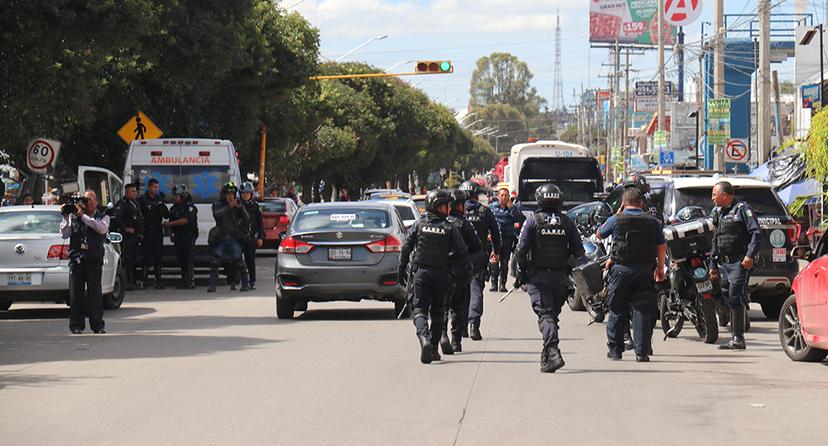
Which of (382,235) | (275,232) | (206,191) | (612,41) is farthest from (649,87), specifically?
(382,235)

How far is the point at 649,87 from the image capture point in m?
114

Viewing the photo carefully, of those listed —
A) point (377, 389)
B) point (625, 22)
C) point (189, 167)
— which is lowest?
point (377, 389)

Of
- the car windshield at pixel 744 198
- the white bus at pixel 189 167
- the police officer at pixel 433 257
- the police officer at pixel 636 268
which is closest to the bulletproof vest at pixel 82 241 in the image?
the police officer at pixel 433 257

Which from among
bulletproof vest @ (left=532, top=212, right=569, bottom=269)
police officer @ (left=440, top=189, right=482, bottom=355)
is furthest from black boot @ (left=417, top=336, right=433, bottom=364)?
bulletproof vest @ (left=532, top=212, right=569, bottom=269)

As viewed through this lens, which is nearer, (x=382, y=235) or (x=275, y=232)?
(x=382, y=235)

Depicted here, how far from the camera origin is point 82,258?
52.7 ft

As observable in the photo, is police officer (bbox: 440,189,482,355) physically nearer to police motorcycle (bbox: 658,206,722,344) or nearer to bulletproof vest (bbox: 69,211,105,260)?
police motorcycle (bbox: 658,206,722,344)

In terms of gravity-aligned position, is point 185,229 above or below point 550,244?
below

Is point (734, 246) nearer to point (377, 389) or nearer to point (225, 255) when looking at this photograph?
point (377, 389)

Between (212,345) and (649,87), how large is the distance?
102 meters

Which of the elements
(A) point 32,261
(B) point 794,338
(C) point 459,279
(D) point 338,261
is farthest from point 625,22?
(C) point 459,279

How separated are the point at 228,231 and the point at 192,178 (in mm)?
3703

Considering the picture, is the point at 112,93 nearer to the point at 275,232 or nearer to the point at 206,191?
the point at 275,232

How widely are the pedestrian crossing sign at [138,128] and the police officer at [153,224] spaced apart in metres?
7.96
